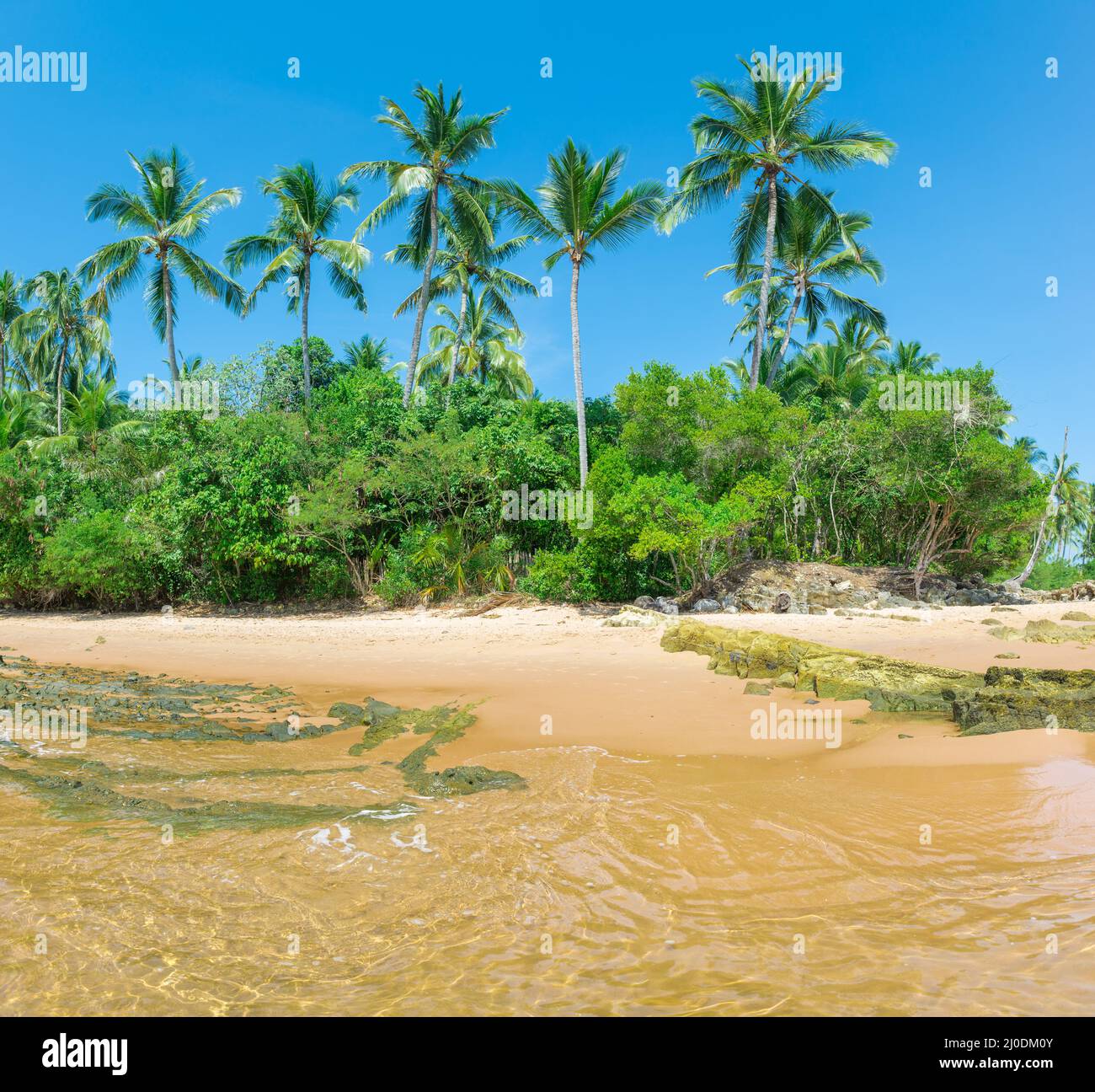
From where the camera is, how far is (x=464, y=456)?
17516 millimetres

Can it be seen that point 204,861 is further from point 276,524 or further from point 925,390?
point 925,390

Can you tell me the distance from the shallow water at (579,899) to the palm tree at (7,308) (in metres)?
43.4

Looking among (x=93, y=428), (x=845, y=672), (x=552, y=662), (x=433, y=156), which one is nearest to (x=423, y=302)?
(x=433, y=156)

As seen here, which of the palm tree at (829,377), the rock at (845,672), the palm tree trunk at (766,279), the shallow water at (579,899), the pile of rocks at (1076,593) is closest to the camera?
the shallow water at (579,899)

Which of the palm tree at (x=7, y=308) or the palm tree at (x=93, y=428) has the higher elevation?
the palm tree at (x=7, y=308)

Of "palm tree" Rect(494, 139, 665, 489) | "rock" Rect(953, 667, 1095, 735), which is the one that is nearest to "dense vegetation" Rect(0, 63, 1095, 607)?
"palm tree" Rect(494, 139, 665, 489)

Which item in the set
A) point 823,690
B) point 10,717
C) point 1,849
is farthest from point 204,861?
point 823,690

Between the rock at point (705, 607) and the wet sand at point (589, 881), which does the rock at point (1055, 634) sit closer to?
the wet sand at point (589, 881)

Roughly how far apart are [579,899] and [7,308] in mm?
47820

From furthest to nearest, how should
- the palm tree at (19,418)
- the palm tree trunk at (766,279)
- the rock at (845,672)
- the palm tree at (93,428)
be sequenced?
1. the palm tree at (19,418)
2. the palm tree at (93,428)
3. the palm tree trunk at (766,279)
4. the rock at (845,672)

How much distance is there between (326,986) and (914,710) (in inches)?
245

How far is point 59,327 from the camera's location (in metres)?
34.4

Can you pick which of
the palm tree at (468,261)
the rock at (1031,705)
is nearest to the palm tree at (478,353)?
the palm tree at (468,261)

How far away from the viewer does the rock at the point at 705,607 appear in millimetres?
15234
